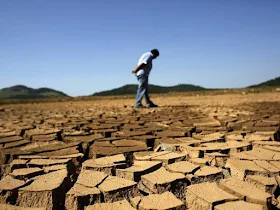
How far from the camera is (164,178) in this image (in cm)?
170

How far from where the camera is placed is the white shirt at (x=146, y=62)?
6.76m

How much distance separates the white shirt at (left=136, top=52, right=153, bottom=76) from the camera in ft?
22.2

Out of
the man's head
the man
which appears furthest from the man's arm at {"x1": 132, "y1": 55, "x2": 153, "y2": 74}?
the man's head

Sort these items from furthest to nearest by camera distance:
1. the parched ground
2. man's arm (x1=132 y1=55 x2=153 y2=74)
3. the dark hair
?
the dark hair
man's arm (x1=132 y1=55 x2=153 y2=74)
the parched ground

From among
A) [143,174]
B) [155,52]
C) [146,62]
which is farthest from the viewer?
[155,52]

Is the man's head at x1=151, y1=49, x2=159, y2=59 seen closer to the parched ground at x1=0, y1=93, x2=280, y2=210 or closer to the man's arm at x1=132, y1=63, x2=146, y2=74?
the man's arm at x1=132, y1=63, x2=146, y2=74

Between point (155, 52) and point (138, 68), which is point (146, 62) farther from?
point (155, 52)

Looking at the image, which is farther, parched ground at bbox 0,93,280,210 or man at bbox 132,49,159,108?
man at bbox 132,49,159,108

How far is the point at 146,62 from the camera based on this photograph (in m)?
6.73

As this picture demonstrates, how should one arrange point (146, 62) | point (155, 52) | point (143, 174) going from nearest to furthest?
point (143, 174) → point (146, 62) → point (155, 52)

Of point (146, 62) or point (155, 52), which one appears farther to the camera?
point (155, 52)

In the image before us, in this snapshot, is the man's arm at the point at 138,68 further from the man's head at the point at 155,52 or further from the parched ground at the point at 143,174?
the parched ground at the point at 143,174

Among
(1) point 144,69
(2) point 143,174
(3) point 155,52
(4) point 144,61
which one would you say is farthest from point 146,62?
(2) point 143,174

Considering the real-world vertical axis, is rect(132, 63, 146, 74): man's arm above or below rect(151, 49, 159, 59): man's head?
below
